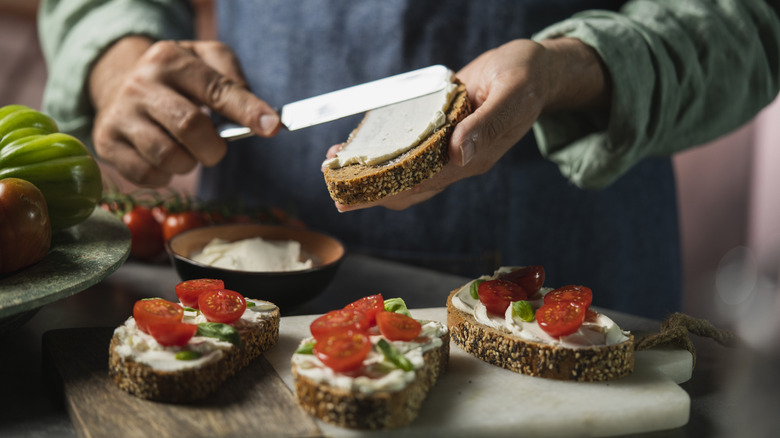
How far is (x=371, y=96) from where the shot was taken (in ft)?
5.18

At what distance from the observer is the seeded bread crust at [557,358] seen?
1226mm

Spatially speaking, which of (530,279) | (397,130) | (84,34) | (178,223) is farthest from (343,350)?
(84,34)

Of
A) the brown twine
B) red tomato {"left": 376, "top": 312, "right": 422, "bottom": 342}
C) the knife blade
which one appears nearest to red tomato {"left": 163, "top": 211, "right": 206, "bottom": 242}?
the knife blade

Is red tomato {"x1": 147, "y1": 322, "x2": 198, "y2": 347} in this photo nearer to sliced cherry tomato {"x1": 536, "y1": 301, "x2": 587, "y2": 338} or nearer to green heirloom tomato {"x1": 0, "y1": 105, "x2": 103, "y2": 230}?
green heirloom tomato {"x1": 0, "y1": 105, "x2": 103, "y2": 230}

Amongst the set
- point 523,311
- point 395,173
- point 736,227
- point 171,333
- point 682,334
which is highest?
point 395,173

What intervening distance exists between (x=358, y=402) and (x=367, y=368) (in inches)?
3.0

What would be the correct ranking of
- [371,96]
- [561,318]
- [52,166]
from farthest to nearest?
[371,96]
[52,166]
[561,318]

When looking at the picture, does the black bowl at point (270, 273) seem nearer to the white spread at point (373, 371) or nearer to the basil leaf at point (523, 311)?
the white spread at point (373, 371)

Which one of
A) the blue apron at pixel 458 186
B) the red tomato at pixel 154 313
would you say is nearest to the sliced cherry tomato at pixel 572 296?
the red tomato at pixel 154 313

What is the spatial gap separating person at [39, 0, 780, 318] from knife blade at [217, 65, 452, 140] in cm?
11

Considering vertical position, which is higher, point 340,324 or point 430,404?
point 340,324

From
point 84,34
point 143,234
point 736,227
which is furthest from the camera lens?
point 736,227

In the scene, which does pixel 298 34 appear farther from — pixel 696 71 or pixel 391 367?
pixel 391 367

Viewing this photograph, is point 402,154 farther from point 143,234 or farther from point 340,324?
point 143,234
